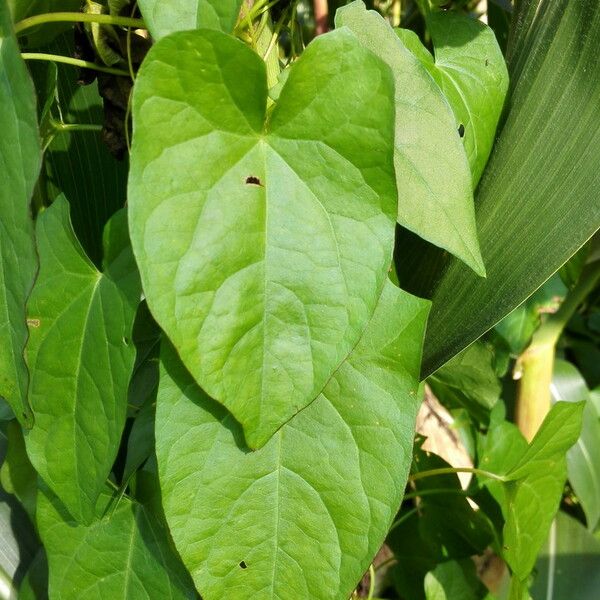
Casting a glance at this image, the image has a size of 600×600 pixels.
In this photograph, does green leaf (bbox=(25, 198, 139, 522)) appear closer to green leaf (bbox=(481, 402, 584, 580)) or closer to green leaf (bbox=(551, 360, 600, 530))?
green leaf (bbox=(481, 402, 584, 580))

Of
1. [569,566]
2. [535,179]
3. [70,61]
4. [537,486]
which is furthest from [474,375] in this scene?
[70,61]

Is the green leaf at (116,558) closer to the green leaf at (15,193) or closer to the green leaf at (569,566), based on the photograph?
the green leaf at (15,193)

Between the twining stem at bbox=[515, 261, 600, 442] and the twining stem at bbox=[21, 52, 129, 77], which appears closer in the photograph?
the twining stem at bbox=[21, 52, 129, 77]

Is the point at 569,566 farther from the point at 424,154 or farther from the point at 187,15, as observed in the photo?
the point at 187,15

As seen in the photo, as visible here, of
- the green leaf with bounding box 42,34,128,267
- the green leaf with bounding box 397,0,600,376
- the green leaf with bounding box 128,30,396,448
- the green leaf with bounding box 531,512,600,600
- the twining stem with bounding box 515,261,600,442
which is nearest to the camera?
the green leaf with bounding box 128,30,396,448

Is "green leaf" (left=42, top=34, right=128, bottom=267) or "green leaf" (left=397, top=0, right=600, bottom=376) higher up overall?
"green leaf" (left=397, top=0, right=600, bottom=376)

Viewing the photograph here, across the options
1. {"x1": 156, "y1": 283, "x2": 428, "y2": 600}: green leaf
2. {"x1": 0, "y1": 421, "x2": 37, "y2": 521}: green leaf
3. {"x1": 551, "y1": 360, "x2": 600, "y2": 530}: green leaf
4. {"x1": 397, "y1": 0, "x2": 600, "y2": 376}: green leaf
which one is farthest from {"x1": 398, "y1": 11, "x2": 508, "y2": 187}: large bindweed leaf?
{"x1": 551, "y1": 360, "x2": 600, "y2": 530}: green leaf
